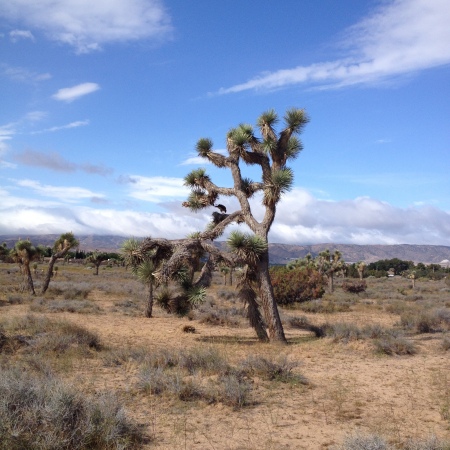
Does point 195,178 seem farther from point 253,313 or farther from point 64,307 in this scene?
point 64,307

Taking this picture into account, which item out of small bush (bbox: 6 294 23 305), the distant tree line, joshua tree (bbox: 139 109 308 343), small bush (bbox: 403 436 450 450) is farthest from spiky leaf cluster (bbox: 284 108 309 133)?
the distant tree line

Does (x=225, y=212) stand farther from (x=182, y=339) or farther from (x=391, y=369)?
(x=391, y=369)

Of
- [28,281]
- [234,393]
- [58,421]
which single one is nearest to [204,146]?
[234,393]

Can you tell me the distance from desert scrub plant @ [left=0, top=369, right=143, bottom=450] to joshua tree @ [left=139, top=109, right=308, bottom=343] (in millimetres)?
6921

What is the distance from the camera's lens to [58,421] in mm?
5129

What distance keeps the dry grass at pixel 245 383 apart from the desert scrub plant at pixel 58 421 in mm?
37

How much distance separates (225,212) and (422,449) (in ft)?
35.6

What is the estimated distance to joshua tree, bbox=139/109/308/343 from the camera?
42.5 ft

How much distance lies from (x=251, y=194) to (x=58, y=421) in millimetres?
10313

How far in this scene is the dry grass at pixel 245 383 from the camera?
5.89 meters

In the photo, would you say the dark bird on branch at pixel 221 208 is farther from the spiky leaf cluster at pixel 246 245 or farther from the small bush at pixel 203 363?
the small bush at pixel 203 363

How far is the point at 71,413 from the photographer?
209 inches

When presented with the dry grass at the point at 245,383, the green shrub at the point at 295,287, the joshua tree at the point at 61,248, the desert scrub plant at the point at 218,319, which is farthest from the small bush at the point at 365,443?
the joshua tree at the point at 61,248

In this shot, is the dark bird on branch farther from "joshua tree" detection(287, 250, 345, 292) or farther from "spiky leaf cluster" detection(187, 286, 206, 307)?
"joshua tree" detection(287, 250, 345, 292)
